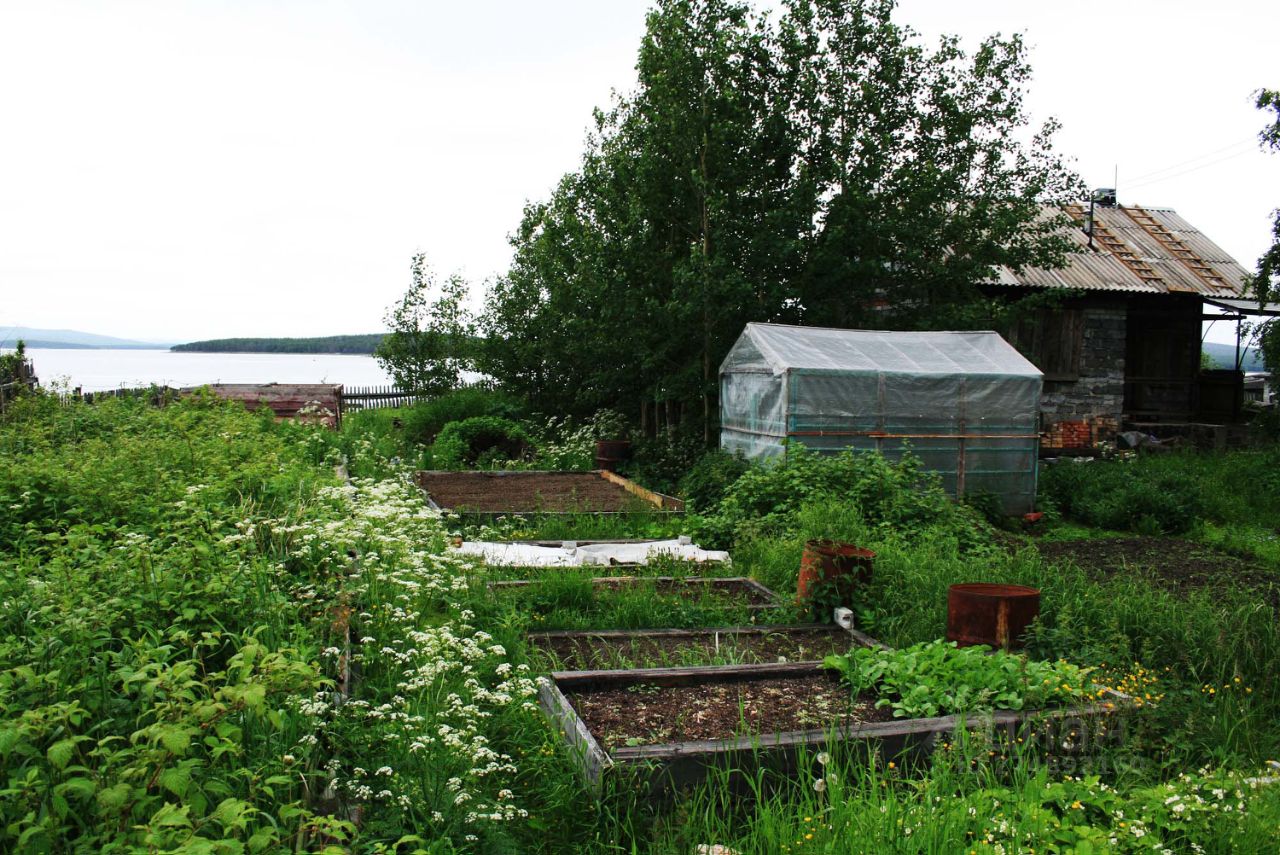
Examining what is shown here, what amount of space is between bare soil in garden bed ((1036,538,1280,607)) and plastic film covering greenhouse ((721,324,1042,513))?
6.20 ft

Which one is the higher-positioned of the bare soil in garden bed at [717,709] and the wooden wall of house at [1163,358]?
the wooden wall of house at [1163,358]

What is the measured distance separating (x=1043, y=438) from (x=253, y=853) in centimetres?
1793

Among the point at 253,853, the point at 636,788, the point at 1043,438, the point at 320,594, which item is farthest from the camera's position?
the point at 1043,438

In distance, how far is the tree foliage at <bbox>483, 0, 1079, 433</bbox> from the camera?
13695 millimetres

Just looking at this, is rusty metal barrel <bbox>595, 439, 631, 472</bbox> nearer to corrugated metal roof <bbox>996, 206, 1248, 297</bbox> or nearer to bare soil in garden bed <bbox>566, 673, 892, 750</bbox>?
corrugated metal roof <bbox>996, 206, 1248, 297</bbox>

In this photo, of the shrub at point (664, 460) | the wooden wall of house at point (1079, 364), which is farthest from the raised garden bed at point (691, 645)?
the wooden wall of house at point (1079, 364)

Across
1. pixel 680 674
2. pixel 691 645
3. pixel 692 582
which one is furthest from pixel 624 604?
pixel 680 674

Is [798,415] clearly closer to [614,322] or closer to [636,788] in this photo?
[614,322]

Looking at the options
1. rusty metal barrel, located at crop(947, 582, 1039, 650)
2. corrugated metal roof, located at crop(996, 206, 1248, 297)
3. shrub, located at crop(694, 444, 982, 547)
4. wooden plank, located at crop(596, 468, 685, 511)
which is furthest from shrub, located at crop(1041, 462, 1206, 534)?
rusty metal barrel, located at crop(947, 582, 1039, 650)

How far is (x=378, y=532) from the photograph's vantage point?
5363 mm

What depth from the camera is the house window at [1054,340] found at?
17844mm

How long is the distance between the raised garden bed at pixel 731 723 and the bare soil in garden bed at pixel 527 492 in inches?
209

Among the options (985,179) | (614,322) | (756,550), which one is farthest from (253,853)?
(985,179)

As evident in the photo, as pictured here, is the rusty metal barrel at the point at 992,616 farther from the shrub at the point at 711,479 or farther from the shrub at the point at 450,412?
the shrub at the point at 450,412
